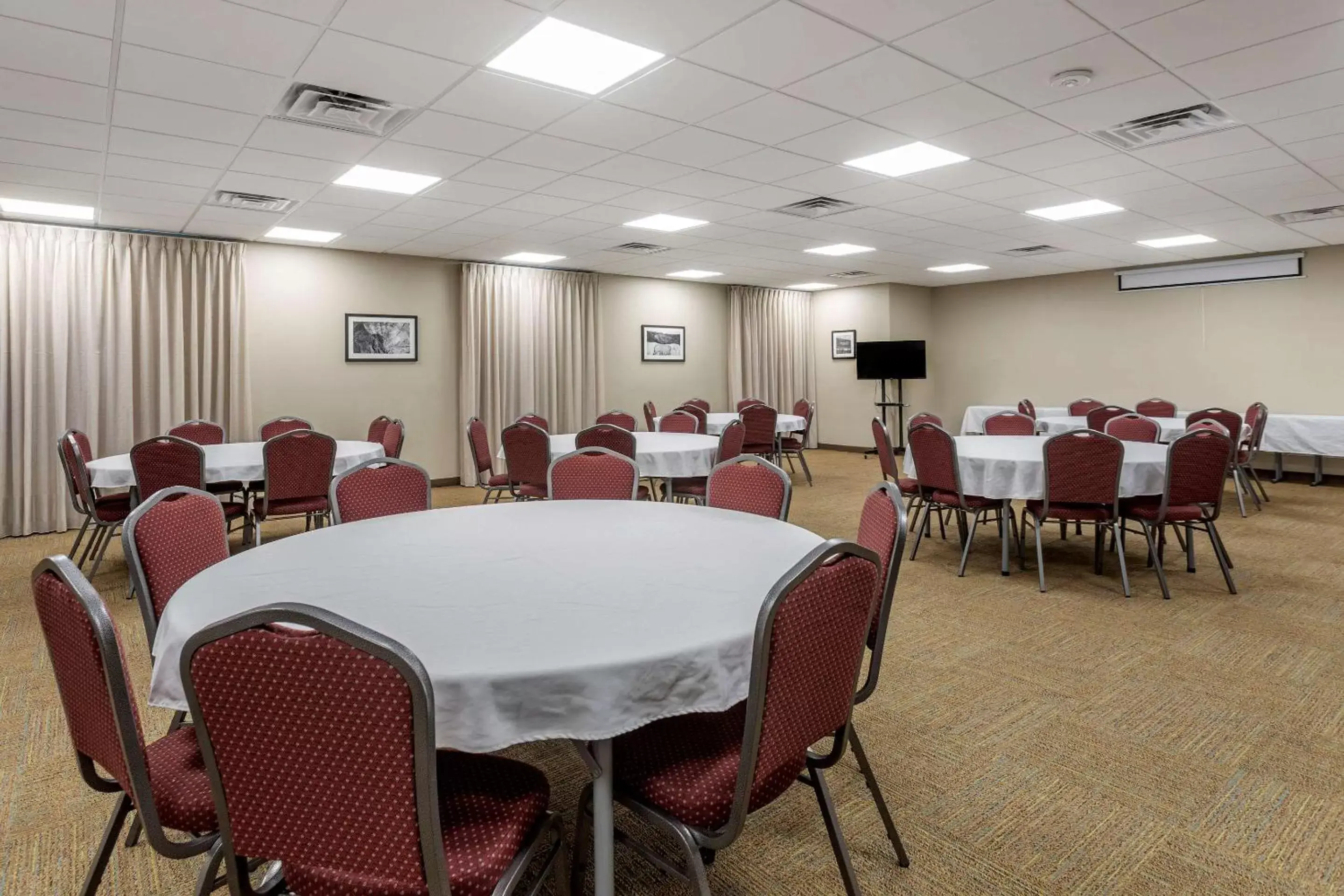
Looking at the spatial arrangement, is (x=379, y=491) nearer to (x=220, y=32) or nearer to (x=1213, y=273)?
(x=220, y=32)

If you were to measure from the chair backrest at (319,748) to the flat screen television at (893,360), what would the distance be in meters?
11.4

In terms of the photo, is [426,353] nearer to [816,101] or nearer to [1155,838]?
[816,101]

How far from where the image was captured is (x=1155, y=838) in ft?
6.88

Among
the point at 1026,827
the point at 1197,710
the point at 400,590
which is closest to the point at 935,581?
the point at 1197,710

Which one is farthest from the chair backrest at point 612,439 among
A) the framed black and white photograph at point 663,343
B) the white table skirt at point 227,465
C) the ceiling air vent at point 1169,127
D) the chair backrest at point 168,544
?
the framed black and white photograph at point 663,343

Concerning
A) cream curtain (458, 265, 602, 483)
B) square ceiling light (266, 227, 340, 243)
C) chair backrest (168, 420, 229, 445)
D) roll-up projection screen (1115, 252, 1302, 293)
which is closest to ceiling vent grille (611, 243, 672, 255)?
cream curtain (458, 265, 602, 483)

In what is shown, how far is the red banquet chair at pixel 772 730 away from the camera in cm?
134

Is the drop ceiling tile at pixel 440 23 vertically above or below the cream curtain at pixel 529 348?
above

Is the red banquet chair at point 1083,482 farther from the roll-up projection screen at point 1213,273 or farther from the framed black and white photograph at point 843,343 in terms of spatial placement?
the framed black and white photograph at point 843,343

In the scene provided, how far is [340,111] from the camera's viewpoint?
404 centimetres

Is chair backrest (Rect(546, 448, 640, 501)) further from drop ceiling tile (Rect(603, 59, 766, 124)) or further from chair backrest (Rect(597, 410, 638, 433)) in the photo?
chair backrest (Rect(597, 410, 638, 433))

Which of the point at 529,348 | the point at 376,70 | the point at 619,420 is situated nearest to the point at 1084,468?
the point at 376,70

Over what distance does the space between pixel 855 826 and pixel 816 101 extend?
11.3 ft

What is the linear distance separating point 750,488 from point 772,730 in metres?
1.67
